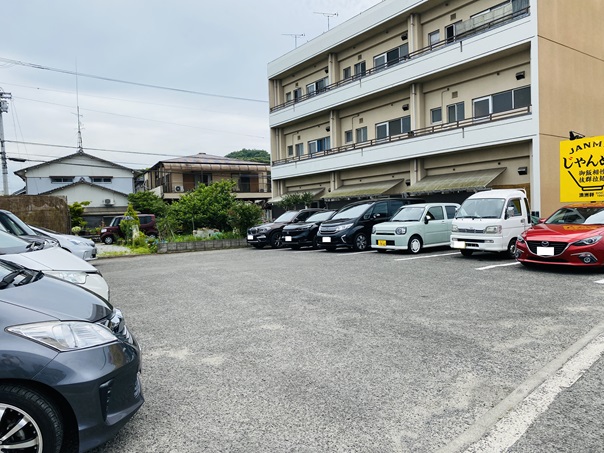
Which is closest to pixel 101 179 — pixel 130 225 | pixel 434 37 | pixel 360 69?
pixel 130 225

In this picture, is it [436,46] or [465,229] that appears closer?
[465,229]

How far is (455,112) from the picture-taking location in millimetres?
20594

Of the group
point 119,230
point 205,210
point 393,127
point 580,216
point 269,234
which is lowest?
point 269,234

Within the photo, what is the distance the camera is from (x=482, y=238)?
1147 centimetres

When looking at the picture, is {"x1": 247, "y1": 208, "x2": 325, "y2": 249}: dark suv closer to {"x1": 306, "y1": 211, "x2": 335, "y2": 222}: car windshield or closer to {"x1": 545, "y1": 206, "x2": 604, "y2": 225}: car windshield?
{"x1": 306, "y1": 211, "x2": 335, "y2": 222}: car windshield

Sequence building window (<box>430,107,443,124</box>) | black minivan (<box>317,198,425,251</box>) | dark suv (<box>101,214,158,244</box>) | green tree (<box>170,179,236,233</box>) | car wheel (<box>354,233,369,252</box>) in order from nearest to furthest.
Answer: black minivan (<box>317,198,425,251</box>) → car wheel (<box>354,233,369,252</box>) → green tree (<box>170,179,236,233</box>) → building window (<box>430,107,443,124</box>) → dark suv (<box>101,214,158,244</box>)

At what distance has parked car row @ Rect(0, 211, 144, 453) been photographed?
227 cm

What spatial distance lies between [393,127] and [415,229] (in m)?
11.7

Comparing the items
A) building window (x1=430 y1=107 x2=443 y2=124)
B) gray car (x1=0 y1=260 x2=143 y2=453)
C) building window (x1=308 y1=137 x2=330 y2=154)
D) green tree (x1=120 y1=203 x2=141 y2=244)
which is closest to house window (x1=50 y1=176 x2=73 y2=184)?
green tree (x1=120 y1=203 x2=141 y2=244)

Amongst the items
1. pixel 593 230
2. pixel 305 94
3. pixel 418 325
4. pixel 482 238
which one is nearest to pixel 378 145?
pixel 305 94

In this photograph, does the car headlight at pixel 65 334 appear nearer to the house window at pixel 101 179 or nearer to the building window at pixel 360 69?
the building window at pixel 360 69

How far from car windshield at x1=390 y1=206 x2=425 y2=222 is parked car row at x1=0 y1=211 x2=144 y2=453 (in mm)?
12052

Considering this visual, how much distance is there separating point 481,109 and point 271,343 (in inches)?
711

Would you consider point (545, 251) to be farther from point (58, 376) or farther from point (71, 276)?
point (58, 376)
